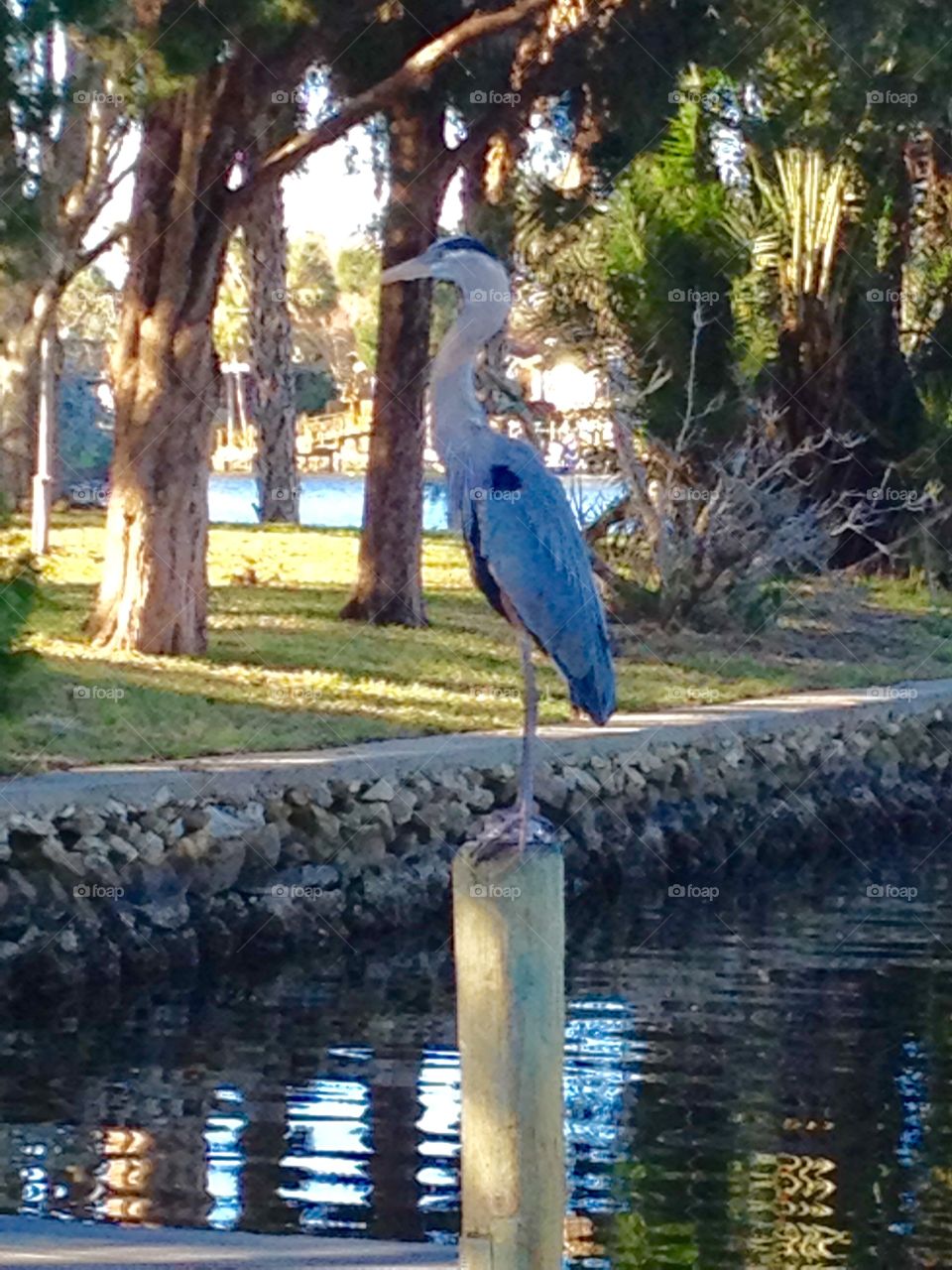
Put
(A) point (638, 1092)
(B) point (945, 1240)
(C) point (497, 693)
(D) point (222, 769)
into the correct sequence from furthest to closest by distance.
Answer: (C) point (497, 693) < (D) point (222, 769) < (A) point (638, 1092) < (B) point (945, 1240)

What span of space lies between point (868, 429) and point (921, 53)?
1014 centimetres

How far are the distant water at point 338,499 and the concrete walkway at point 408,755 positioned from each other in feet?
4.97

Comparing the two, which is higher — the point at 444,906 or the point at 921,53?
the point at 921,53

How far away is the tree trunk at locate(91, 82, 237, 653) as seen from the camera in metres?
17.2

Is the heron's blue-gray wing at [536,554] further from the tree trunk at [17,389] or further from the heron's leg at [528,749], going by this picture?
the tree trunk at [17,389]

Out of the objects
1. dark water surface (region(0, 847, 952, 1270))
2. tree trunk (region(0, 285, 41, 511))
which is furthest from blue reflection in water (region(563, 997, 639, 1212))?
tree trunk (region(0, 285, 41, 511))

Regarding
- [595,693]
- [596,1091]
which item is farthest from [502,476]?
[596,1091]

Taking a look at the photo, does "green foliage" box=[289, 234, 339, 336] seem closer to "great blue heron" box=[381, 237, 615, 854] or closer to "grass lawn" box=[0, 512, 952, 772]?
"grass lawn" box=[0, 512, 952, 772]

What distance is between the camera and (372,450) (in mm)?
20625

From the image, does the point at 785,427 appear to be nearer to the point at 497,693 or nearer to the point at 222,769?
the point at 497,693

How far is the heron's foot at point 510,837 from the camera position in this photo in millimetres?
6410

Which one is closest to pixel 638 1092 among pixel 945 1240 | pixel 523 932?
pixel 945 1240

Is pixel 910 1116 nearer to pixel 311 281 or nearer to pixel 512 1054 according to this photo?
pixel 512 1054

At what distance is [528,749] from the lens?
7570 millimetres
